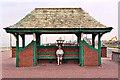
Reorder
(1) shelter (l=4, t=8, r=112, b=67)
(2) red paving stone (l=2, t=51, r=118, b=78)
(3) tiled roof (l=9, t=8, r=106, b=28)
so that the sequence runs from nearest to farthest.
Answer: (2) red paving stone (l=2, t=51, r=118, b=78), (1) shelter (l=4, t=8, r=112, b=67), (3) tiled roof (l=9, t=8, r=106, b=28)

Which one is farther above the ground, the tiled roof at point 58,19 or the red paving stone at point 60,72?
the tiled roof at point 58,19

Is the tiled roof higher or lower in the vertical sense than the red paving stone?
higher

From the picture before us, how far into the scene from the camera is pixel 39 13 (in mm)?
15562

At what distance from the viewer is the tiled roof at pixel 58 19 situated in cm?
1364

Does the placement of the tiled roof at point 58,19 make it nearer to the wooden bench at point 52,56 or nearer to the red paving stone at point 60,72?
the wooden bench at point 52,56

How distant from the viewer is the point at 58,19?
47.9 ft

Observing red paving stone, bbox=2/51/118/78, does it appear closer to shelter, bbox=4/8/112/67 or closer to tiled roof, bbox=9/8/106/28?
shelter, bbox=4/8/112/67

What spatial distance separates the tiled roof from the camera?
44.8ft

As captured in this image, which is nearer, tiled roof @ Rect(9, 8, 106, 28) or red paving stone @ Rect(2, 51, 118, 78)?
red paving stone @ Rect(2, 51, 118, 78)

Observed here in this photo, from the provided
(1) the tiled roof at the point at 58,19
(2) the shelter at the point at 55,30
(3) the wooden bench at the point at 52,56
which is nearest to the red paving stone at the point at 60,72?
(2) the shelter at the point at 55,30

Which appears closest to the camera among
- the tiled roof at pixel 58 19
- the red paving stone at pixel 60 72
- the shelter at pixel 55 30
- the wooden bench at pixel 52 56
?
the red paving stone at pixel 60 72

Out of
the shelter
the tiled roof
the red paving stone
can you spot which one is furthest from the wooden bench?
the tiled roof

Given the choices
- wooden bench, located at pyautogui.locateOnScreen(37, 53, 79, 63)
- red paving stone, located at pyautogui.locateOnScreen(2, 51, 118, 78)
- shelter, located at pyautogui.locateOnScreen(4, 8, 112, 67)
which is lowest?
red paving stone, located at pyautogui.locateOnScreen(2, 51, 118, 78)

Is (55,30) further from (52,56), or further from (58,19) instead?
A: (52,56)
